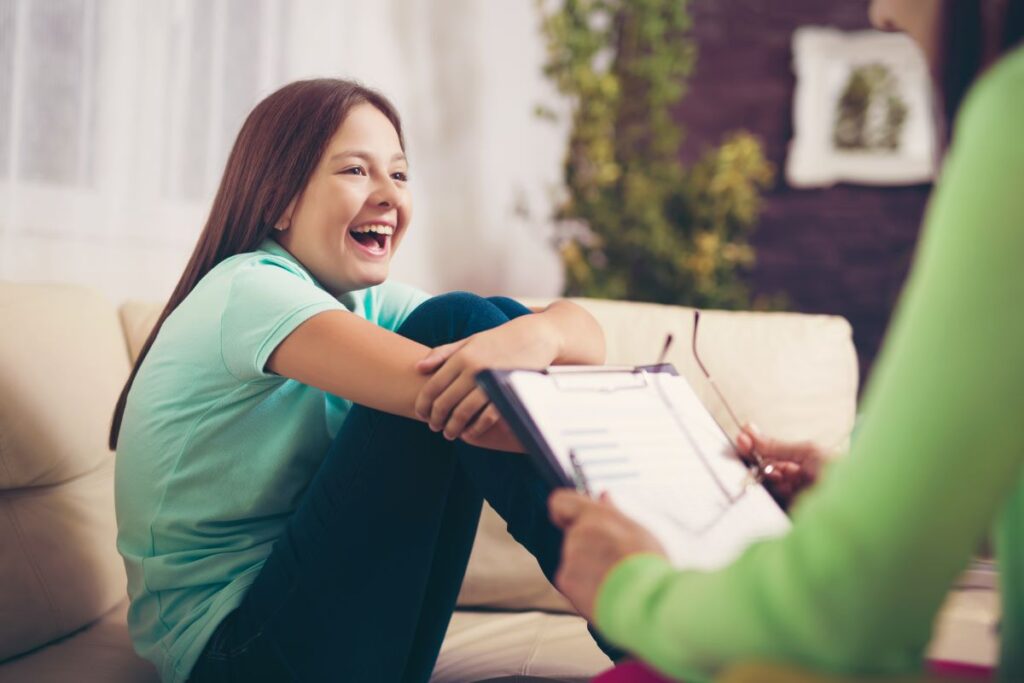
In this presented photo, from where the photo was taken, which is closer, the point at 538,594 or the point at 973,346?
the point at 973,346

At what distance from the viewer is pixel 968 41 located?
526 mm

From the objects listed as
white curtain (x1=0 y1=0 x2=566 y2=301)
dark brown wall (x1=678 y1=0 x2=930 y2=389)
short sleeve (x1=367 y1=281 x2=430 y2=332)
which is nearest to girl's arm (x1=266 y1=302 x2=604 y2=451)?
short sleeve (x1=367 y1=281 x2=430 y2=332)

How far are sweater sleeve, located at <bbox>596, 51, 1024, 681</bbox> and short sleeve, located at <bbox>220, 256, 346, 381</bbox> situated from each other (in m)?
0.58

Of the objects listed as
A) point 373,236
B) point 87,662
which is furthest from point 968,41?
point 87,662

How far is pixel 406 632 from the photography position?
102 centimetres

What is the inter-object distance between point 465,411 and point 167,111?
3.63 ft

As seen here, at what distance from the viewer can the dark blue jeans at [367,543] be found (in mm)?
954

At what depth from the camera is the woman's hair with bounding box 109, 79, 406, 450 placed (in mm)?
1116

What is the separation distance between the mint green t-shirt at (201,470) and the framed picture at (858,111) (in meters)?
2.86

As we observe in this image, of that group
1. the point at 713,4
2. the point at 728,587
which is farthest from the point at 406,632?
the point at 713,4

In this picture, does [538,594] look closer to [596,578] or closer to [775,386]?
[775,386]

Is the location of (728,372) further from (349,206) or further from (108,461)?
(108,461)

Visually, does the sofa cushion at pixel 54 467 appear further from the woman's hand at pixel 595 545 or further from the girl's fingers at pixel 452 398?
the woman's hand at pixel 595 545

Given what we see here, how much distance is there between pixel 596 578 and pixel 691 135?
322cm
